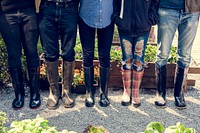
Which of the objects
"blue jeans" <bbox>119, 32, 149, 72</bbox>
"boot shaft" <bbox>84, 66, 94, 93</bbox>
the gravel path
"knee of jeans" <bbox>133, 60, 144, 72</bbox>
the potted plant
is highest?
"blue jeans" <bbox>119, 32, 149, 72</bbox>

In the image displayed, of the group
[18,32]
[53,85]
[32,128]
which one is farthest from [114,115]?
[32,128]

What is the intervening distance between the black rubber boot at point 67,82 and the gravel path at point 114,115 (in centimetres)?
10

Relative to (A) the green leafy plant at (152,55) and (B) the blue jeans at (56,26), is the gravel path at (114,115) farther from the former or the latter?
(B) the blue jeans at (56,26)

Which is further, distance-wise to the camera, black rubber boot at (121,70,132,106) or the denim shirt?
black rubber boot at (121,70,132,106)

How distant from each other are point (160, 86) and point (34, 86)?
6.41 ft

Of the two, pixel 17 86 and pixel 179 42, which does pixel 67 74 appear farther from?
pixel 179 42

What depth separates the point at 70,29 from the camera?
485 centimetres

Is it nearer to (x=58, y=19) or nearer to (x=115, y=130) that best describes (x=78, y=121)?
(x=115, y=130)

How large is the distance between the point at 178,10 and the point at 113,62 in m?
1.61

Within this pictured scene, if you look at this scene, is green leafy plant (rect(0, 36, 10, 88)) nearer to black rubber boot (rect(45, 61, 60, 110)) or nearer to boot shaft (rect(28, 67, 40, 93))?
boot shaft (rect(28, 67, 40, 93))

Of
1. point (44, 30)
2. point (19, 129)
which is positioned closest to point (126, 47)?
point (44, 30)

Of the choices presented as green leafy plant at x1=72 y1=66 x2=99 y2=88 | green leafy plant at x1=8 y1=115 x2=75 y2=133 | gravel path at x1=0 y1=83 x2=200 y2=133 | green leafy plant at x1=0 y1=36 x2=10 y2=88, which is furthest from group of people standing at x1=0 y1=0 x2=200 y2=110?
green leafy plant at x1=8 y1=115 x2=75 y2=133

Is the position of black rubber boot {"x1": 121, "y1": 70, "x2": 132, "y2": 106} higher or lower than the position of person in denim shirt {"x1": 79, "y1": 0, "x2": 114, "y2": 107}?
lower

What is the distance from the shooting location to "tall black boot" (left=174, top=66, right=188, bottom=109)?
5.29m
